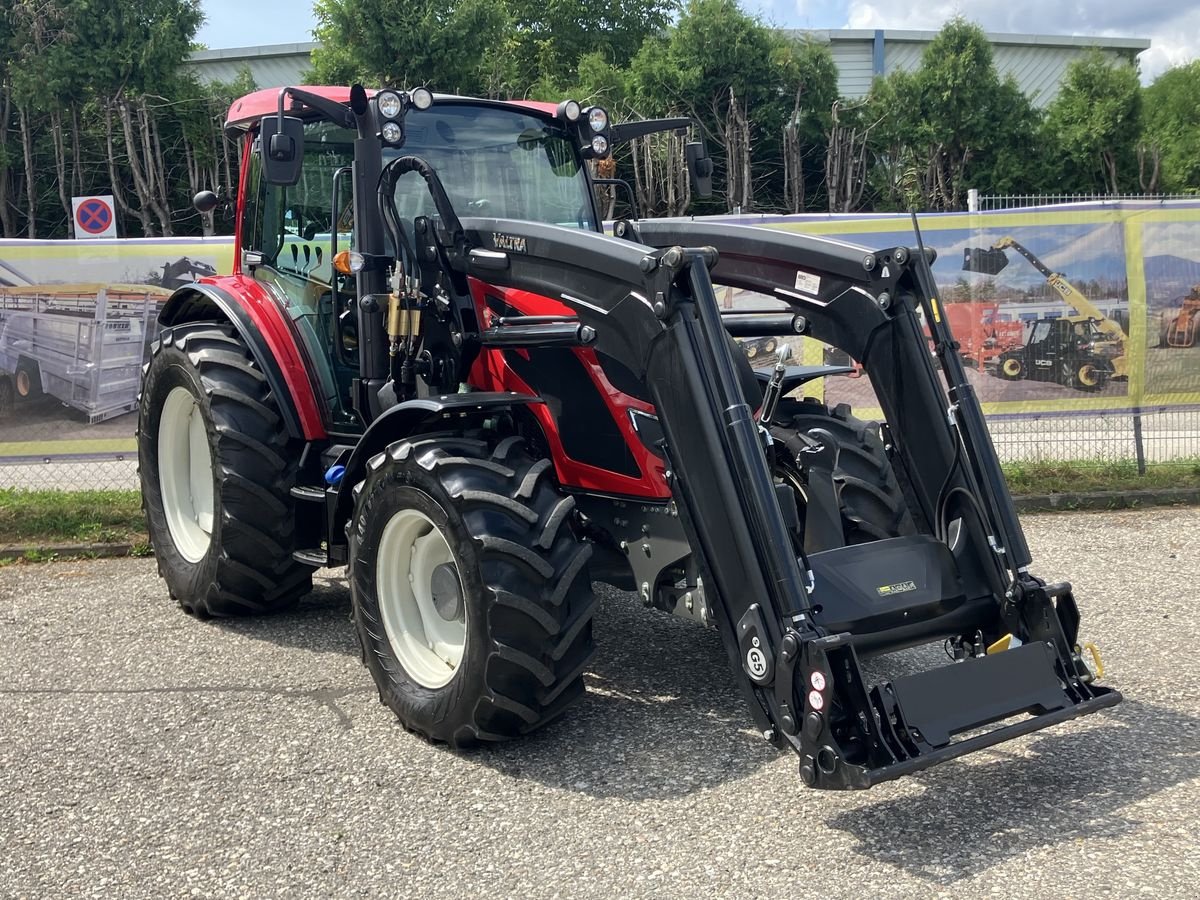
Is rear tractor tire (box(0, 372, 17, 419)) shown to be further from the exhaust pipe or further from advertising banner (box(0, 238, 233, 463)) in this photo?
the exhaust pipe

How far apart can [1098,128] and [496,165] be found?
24.4m

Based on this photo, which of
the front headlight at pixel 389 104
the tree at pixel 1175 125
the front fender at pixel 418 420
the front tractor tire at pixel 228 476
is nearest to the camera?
the front fender at pixel 418 420

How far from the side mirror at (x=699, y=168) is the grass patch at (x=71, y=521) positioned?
14.7ft

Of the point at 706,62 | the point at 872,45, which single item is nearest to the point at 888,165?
the point at 706,62

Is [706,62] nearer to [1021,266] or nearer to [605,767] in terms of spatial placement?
[1021,266]

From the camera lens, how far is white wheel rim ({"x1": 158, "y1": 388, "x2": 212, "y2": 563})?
22.0 feet

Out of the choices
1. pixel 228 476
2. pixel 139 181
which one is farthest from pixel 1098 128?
pixel 228 476

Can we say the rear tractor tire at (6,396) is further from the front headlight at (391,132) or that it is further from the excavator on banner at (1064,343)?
the excavator on banner at (1064,343)

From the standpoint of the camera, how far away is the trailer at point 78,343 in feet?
30.5

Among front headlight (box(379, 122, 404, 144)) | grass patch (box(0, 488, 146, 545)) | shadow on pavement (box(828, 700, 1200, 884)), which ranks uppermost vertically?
front headlight (box(379, 122, 404, 144))

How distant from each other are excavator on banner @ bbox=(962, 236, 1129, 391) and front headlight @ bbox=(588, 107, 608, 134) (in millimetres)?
4503

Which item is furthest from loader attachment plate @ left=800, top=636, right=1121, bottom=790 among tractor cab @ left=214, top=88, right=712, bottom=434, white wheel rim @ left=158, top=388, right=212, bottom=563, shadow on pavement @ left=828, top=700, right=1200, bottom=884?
white wheel rim @ left=158, top=388, right=212, bottom=563

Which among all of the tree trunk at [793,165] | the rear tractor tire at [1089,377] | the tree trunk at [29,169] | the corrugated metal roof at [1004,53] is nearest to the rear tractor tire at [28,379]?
the rear tractor tire at [1089,377]

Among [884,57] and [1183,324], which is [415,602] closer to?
[1183,324]
